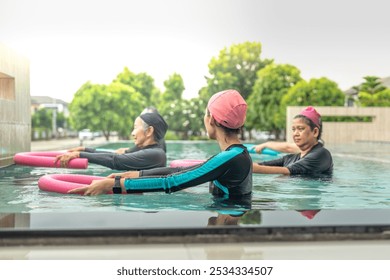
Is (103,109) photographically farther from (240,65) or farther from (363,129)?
(363,129)

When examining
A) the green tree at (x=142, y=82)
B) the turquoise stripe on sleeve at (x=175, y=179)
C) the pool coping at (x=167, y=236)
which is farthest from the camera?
the green tree at (x=142, y=82)

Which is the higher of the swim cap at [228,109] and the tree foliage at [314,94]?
the tree foliage at [314,94]

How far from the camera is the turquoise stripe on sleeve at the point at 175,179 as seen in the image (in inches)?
184

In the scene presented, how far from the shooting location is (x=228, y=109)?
15.4ft

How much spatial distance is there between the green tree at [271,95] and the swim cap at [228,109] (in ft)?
124

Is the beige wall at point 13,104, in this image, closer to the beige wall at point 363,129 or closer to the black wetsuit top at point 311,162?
the black wetsuit top at point 311,162

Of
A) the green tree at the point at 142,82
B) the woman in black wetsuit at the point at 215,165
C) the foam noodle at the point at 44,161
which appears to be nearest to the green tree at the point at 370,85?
the green tree at the point at 142,82

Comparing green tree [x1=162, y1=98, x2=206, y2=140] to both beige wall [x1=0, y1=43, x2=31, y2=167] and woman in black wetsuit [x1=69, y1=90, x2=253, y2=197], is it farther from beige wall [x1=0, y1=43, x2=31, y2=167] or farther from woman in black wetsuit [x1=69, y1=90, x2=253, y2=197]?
woman in black wetsuit [x1=69, y1=90, x2=253, y2=197]

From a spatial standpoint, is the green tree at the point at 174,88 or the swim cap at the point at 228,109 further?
the green tree at the point at 174,88

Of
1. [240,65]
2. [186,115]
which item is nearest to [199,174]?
[186,115]

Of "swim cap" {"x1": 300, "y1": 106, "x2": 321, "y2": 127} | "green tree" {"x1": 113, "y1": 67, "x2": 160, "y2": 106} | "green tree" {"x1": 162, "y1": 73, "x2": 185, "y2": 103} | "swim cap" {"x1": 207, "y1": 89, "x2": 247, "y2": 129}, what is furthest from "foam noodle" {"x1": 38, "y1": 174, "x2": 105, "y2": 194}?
"green tree" {"x1": 113, "y1": 67, "x2": 160, "y2": 106}

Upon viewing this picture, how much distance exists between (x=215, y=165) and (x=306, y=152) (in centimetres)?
400

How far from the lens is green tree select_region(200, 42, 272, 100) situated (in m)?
50.1
